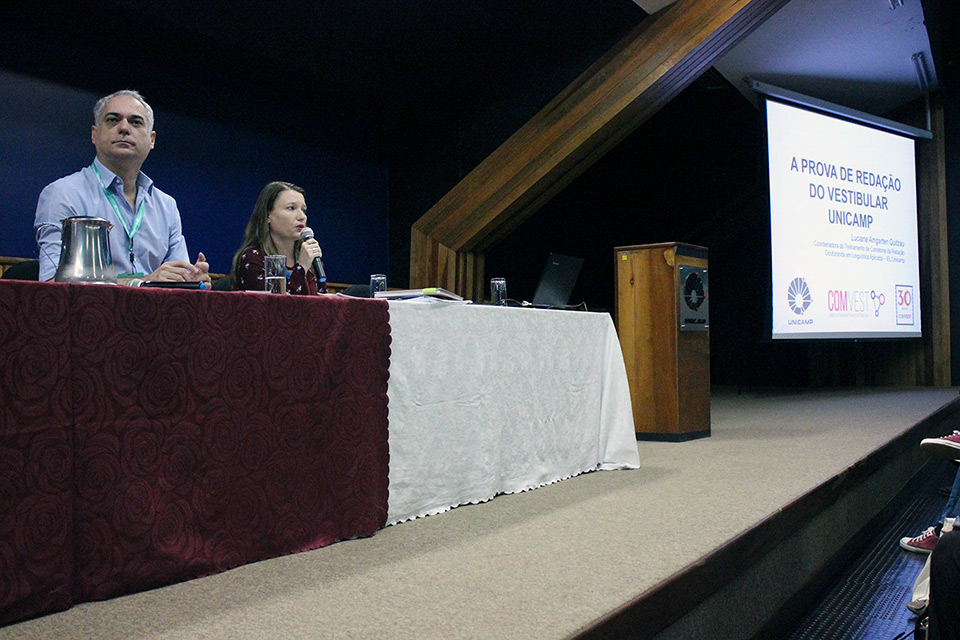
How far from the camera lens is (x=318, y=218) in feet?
16.4

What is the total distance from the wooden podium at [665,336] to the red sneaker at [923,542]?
39.8 inches

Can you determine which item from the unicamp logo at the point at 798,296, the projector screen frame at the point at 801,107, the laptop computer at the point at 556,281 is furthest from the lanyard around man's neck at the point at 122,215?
the unicamp logo at the point at 798,296

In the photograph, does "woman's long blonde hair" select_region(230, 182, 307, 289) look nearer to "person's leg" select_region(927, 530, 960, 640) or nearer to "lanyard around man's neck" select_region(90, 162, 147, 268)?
"lanyard around man's neck" select_region(90, 162, 147, 268)

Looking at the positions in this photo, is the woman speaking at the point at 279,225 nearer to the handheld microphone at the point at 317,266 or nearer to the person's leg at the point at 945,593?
the handheld microphone at the point at 317,266

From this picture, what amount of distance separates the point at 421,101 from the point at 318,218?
3.57 feet

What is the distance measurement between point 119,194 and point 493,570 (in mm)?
1442

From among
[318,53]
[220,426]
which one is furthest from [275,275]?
[318,53]

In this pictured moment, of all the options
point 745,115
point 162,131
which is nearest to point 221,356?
point 162,131

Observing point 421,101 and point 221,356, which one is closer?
point 221,356

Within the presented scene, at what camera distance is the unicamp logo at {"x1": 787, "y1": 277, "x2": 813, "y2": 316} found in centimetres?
555

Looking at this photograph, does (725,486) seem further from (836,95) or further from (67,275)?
(836,95)

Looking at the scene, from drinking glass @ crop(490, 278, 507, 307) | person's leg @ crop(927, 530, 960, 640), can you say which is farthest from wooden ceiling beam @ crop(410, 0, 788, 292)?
person's leg @ crop(927, 530, 960, 640)

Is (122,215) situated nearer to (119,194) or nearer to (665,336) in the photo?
(119,194)

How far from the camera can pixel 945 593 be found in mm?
1280
